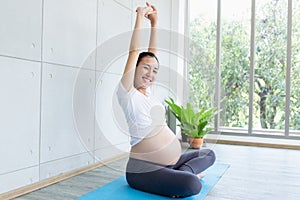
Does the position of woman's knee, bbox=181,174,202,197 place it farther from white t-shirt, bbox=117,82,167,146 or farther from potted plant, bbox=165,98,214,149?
potted plant, bbox=165,98,214,149

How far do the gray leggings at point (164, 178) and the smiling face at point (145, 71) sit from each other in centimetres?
46

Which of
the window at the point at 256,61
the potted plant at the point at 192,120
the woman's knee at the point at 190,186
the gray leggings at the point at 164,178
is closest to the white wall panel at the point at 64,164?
the gray leggings at the point at 164,178

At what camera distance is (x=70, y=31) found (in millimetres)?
2182

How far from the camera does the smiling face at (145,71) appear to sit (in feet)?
5.74

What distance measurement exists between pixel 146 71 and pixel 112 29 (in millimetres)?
1127

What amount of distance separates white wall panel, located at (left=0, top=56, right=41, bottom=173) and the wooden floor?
0.23m

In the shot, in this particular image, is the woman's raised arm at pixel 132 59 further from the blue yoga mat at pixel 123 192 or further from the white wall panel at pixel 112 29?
the blue yoga mat at pixel 123 192

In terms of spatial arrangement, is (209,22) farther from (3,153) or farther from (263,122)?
(3,153)

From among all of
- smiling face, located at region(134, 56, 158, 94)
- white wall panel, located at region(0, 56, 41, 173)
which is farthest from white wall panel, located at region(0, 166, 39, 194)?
smiling face, located at region(134, 56, 158, 94)

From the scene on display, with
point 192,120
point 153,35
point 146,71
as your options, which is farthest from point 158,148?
point 192,120

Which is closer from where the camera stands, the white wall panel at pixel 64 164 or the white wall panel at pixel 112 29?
the white wall panel at pixel 64 164

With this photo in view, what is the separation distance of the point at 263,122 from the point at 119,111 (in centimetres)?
283

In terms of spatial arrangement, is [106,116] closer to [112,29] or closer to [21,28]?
[112,29]

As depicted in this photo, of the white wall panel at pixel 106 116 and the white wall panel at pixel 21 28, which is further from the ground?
the white wall panel at pixel 21 28
